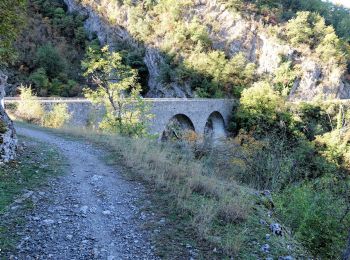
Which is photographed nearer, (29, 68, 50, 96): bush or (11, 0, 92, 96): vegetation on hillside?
(29, 68, 50, 96): bush

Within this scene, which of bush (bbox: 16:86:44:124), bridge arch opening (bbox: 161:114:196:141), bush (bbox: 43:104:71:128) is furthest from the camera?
bridge arch opening (bbox: 161:114:196:141)

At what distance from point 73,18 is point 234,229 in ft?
149

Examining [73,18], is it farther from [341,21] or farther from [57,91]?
[341,21]

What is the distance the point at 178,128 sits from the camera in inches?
871

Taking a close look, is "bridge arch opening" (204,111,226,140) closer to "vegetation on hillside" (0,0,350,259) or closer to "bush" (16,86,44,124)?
"vegetation on hillside" (0,0,350,259)

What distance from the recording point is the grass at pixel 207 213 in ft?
11.8

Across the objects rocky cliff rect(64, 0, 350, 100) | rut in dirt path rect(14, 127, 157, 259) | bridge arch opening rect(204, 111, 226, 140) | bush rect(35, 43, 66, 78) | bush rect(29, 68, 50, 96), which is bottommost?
bridge arch opening rect(204, 111, 226, 140)

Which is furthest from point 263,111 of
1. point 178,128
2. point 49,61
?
point 49,61

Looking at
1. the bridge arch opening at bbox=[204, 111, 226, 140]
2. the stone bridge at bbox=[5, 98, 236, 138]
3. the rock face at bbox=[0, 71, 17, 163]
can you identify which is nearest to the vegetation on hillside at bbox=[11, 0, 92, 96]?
the stone bridge at bbox=[5, 98, 236, 138]

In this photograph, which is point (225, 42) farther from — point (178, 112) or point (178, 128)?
point (178, 128)

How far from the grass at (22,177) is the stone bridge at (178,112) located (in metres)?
7.91

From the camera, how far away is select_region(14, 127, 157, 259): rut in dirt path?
10.7 feet

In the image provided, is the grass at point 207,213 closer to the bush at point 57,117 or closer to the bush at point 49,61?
the bush at point 57,117

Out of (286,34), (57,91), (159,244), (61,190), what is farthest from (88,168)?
(286,34)
